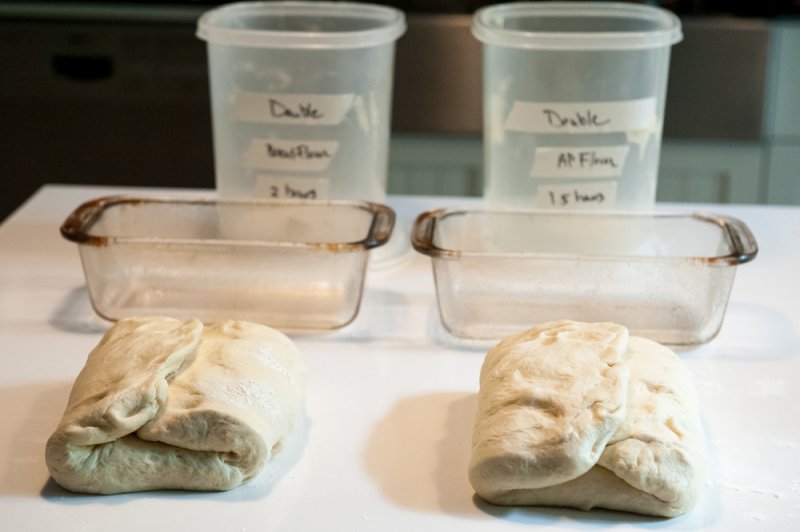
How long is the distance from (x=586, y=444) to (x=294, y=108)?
56 cm

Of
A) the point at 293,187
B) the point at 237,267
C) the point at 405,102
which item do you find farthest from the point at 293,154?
the point at 405,102

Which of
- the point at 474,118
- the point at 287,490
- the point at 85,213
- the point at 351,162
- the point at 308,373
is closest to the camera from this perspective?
the point at 287,490

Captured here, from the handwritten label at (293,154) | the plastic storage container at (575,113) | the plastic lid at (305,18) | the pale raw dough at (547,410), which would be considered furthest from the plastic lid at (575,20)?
the pale raw dough at (547,410)

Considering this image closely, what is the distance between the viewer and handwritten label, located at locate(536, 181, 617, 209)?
1116 millimetres

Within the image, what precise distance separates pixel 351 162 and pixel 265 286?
20cm

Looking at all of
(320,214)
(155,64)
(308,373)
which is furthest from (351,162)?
(155,64)

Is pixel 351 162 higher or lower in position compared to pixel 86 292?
higher

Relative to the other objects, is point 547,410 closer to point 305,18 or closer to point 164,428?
point 164,428

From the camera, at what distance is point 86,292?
110 centimetres

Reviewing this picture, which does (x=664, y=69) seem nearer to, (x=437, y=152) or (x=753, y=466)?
(x=753, y=466)

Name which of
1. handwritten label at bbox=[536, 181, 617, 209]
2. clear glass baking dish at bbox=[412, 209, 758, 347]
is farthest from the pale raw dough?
handwritten label at bbox=[536, 181, 617, 209]

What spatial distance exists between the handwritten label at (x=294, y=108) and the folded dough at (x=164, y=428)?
40 cm

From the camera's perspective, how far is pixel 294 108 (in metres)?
1.11

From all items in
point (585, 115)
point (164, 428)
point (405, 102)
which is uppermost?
point (585, 115)
